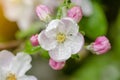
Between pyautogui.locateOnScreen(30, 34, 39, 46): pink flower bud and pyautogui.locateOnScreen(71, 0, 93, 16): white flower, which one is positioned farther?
pyautogui.locateOnScreen(71, 0, 93, 16): white flower

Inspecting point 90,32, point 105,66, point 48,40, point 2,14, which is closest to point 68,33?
point 48,40

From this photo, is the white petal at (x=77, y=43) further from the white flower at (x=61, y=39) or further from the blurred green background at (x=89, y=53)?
the blurred green background at (x=89, y=53)

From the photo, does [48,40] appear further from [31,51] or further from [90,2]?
[90,2]

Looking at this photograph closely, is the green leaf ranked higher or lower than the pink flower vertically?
lower

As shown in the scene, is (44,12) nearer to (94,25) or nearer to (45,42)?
(45,42)

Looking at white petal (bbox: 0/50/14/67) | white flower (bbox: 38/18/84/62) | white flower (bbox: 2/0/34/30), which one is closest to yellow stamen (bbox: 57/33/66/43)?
white flower (bbox: 38/18/84/62)

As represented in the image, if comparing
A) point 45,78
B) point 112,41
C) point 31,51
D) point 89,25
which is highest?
point 31,51

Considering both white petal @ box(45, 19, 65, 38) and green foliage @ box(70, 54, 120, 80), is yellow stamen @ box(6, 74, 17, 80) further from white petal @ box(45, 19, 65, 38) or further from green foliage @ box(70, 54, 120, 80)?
green foliage @ box(70, 54, 120, 80)

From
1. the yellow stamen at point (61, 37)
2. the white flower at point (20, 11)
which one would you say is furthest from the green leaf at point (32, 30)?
the yellow stamen at point (61, 37)
